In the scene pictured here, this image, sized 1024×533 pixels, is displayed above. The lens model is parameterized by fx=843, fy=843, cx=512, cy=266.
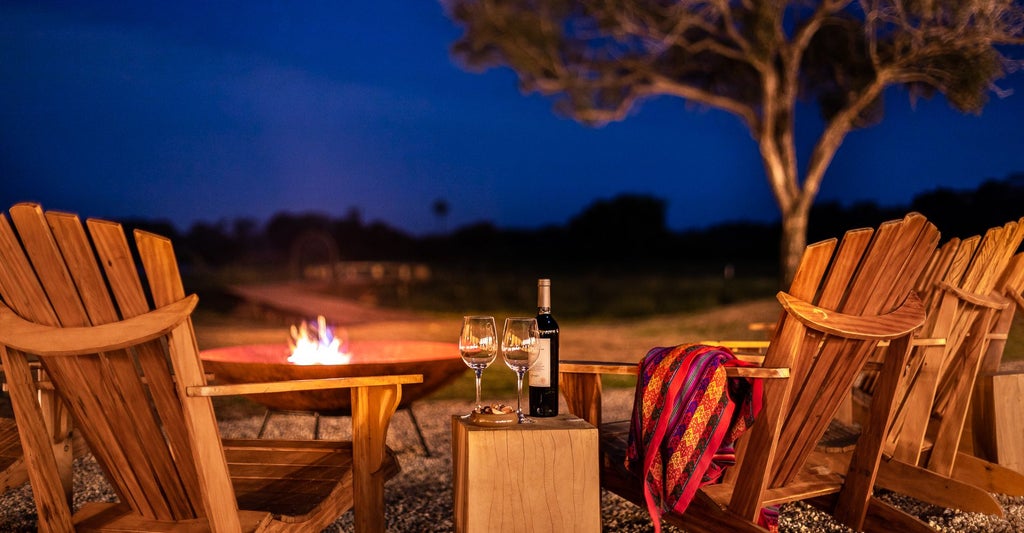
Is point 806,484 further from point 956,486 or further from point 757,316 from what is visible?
point 757,316

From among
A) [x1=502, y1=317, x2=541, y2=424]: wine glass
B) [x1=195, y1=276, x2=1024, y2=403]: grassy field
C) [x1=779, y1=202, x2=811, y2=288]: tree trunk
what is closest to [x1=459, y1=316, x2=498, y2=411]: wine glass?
[x1=502, y1=317, x2=541, y2=424]: wine glass

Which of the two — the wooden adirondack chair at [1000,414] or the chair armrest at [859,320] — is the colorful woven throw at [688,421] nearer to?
the chair armrest at [859,320]

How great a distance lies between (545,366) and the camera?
2137mm

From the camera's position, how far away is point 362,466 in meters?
2.28

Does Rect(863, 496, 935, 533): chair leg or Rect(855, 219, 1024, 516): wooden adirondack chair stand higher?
Rect(855, 219, 1024, 516): wooden adirondack chair

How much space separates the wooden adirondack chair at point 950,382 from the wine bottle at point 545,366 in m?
1.37

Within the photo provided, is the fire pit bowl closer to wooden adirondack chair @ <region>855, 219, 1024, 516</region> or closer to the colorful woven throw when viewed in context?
the colorful woven throw

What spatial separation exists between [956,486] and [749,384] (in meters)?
1.19

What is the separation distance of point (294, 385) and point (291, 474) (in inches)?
14.8

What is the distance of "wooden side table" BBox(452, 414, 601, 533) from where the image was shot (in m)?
2.05

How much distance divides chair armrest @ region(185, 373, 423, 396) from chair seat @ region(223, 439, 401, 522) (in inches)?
10.3

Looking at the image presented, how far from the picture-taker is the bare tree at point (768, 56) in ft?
28.5

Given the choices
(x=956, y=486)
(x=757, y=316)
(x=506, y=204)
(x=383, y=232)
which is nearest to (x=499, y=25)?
(x=757, y=316)

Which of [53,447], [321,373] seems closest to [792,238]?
[321,373]
